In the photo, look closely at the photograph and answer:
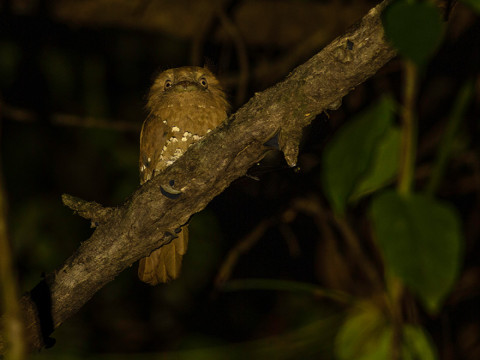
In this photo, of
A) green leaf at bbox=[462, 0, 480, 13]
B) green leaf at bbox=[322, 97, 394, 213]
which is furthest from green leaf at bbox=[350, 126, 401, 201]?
green leaf at bbox=[462, 0, 480, 13]

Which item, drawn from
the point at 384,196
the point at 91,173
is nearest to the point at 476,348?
the point at 384,196

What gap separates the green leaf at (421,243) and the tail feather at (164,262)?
0.92 metres

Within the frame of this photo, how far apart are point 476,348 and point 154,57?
307cm

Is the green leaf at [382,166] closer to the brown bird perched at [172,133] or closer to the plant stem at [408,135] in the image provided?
the plant stem at [408,135]

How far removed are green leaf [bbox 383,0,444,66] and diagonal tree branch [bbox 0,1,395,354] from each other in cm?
14

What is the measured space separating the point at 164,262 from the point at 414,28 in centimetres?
133

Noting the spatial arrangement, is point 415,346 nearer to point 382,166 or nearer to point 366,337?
point 366,337

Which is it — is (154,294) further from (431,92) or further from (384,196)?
(384,196)

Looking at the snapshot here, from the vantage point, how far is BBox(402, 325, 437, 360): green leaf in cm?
176

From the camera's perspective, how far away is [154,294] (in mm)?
4508

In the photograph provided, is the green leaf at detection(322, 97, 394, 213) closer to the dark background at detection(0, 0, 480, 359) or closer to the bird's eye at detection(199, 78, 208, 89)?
the bird's eye at detection(199, 78, 208, 89)

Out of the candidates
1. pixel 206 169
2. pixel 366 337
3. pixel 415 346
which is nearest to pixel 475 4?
pixel 206 169

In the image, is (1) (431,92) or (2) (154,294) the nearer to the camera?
(1) (431,92)

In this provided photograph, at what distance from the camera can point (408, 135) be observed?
1.57 m
